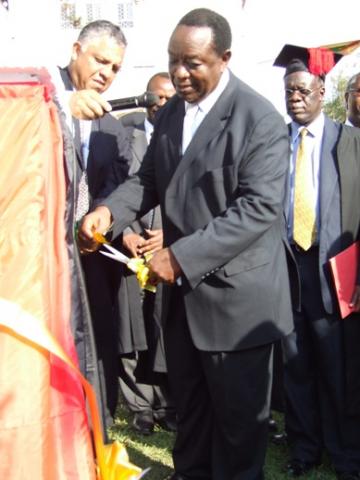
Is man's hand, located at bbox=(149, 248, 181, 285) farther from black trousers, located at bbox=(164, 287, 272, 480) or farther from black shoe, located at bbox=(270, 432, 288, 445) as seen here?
black shoe, located at bbox=(270, 432, 288, 445)

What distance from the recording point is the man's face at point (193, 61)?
2865mm

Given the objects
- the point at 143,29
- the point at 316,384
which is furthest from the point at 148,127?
the point at 143,29

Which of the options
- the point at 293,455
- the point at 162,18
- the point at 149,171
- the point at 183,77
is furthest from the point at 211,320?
the point at 162,18

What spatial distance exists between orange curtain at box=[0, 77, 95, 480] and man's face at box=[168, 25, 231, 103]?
0.81 m

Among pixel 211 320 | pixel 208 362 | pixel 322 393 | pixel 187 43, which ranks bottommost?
pixel 322 393

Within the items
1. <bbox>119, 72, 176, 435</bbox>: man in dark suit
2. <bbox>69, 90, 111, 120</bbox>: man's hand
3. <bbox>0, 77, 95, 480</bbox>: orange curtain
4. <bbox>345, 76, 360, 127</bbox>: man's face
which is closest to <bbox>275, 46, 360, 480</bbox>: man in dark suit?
<bbox>345, 76, 360, 127</bbox>: man's face

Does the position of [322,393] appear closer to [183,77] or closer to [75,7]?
[183,77]

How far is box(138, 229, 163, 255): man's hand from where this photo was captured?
12.9ft

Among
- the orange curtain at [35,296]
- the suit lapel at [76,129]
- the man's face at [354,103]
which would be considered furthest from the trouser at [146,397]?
the orange curtain at [35,296]

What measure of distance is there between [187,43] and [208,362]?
52.6 inches

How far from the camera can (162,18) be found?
17.0m

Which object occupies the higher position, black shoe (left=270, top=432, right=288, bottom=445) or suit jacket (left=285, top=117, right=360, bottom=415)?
suit jacket (left=285, top=117, right=360, bottom=415)

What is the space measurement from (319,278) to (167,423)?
1.51 meters

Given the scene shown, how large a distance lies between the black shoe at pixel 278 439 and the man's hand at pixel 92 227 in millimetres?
1898
